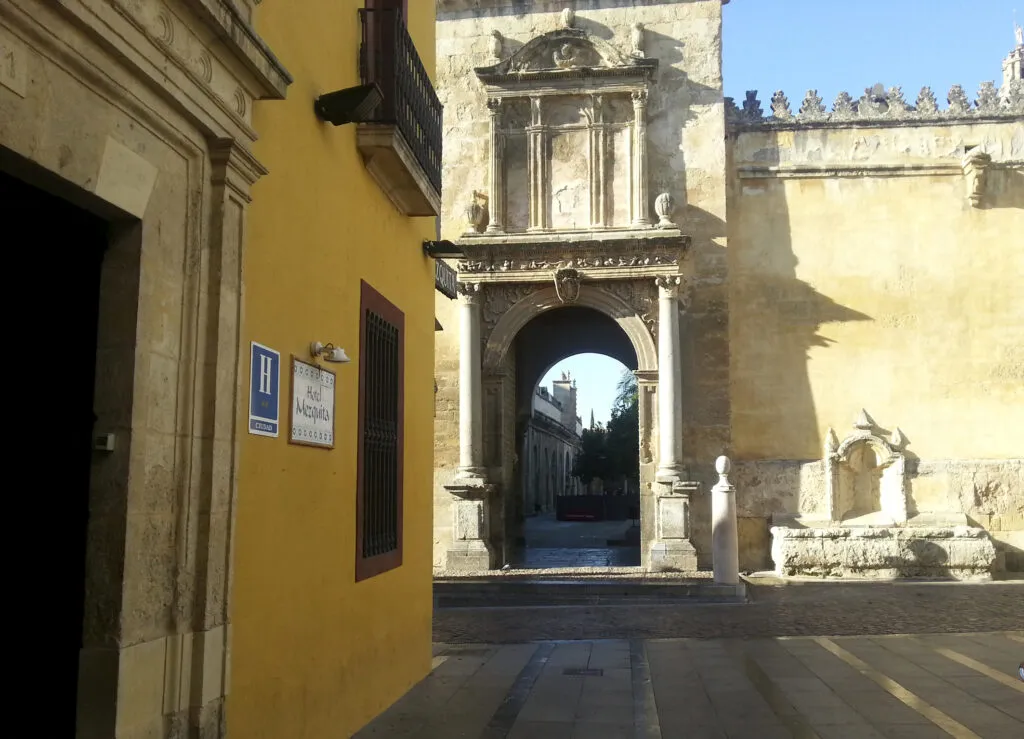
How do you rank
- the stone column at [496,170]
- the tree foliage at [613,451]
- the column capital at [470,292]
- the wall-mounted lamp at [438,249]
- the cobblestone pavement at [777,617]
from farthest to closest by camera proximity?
the tree foliage at [613,451] < the stone column at [496,170] < the column capital at [470,292] < the cobblestone pavement at [777,617] < the wall-mounted lamp at [438,249]

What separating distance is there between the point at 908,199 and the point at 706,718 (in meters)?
12.6

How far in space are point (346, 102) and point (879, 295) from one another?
13041 mm

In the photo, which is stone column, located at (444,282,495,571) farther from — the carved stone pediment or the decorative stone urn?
the carved stone pediment

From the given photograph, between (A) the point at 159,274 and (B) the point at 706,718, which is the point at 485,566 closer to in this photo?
(B) the point at 706,718

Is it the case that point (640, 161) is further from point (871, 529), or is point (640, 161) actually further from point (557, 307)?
point (871, 529)

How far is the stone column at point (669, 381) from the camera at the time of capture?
15.3 metres

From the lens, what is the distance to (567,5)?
16625 mm

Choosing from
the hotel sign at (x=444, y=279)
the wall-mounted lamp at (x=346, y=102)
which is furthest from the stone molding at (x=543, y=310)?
the wall-mounted lamp at (x=346, y=102)

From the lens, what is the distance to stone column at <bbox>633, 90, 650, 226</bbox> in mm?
15984

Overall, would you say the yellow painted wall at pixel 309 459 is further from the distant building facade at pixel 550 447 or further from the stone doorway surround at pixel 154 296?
the distant building facade at pixel 550 447

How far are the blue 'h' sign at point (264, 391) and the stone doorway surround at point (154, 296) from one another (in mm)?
254

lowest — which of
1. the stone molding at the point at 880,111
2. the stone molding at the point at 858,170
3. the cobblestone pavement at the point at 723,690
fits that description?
the cobblestone pavement at the point at 723,690

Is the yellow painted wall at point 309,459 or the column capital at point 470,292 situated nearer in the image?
the yellow painted wall at point 309,459

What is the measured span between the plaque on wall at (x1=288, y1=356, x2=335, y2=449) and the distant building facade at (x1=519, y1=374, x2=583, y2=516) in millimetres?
26920
